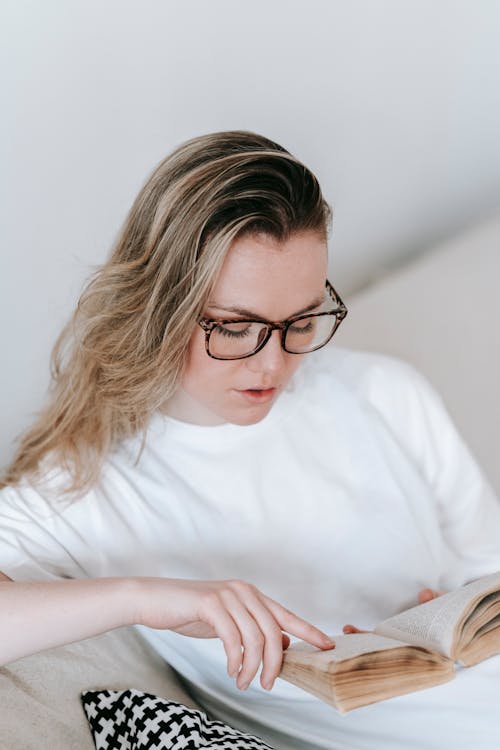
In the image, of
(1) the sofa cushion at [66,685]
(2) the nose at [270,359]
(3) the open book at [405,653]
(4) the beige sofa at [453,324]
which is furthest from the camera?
(4) the beige sofa at [453,324]

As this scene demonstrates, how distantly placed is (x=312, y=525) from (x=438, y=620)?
16.9 inches

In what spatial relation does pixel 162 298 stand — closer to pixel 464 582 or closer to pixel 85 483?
pixel 85 483

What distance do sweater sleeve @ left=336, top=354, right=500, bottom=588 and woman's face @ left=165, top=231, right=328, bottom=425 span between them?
0.30 metres

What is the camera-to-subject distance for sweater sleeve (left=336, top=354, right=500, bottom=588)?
1.60 m

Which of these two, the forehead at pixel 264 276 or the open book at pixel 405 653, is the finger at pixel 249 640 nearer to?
the open book at pixel 405 653

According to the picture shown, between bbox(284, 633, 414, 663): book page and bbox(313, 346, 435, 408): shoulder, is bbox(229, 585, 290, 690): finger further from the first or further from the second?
bbox(313, 346, 435, 408): shoulder

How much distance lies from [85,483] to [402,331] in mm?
1002

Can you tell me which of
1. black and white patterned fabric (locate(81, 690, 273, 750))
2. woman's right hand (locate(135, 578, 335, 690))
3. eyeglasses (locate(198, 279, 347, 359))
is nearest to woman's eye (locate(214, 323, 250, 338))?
eyeglasses (locate(198, 279, 347, 359))

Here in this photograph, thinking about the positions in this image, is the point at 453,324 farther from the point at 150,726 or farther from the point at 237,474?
the point at 150,726

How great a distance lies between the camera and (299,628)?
3.38 ft

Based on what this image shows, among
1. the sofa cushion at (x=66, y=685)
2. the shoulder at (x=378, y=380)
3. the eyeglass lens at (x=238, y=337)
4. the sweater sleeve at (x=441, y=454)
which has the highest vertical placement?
the eyeglass lens at (x=238, y=337)

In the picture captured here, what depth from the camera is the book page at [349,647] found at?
0.94 meters

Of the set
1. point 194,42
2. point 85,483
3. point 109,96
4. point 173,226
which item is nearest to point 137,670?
point 85,483

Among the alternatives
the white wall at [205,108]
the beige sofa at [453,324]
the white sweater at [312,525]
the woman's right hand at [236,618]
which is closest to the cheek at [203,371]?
the white sweater at [312,525]
